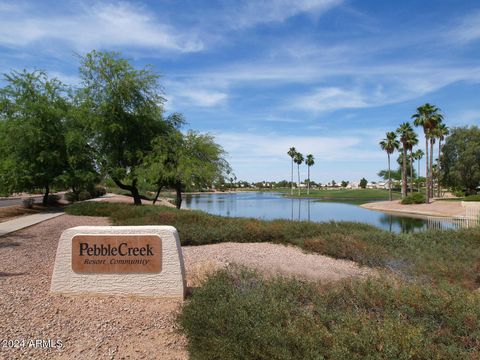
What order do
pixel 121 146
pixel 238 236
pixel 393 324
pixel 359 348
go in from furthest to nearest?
pixel 121 146, pixel 238 236, pixel 393 324, pixel 359 348

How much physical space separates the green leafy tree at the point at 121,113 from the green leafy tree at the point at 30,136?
2.24 metres

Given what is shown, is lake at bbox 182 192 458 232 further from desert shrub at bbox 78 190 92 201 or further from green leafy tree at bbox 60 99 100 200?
desert shrub at bbox 78 190 92 201

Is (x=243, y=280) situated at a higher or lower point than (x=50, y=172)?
lower

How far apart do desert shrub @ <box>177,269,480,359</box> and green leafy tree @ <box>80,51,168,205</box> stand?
1935cm

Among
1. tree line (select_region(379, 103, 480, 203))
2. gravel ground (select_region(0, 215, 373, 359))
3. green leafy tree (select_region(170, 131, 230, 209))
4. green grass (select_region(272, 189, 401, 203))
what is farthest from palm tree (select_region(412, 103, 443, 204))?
gravel ground (select_region(0, 215, 373, 359))

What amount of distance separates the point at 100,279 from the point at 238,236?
6.31 meters

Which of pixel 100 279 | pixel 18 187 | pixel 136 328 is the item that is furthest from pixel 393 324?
pixel 18 187

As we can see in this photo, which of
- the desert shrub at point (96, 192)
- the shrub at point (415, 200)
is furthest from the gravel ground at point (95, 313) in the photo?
the shrub at point (415, 200)

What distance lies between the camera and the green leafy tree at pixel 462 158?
173ft

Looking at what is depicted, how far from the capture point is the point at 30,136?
22.3 metres

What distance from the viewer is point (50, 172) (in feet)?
77.7

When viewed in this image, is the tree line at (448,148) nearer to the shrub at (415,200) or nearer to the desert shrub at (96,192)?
the shrub at (415,200)

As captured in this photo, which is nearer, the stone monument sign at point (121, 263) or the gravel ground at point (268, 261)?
the stone monument sign at point (121, 263)

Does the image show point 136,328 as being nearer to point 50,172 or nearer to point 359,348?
point 359,348
